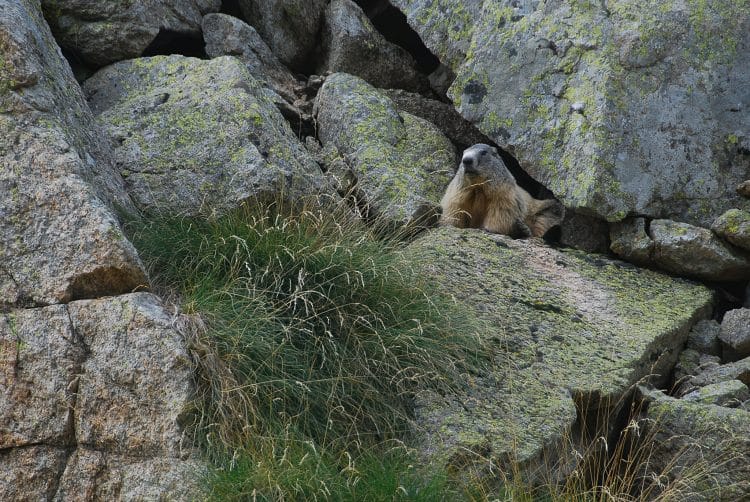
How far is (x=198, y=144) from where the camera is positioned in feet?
25.1

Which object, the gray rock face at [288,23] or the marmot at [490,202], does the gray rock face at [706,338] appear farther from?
the gray rock face at [288,23]

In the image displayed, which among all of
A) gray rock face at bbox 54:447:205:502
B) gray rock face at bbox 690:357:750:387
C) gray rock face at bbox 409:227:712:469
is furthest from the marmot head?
gray rock face at bbox 54:447:205:502

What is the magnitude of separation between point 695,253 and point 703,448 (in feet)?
7.07

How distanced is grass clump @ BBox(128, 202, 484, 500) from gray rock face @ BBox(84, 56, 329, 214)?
1.08 feet

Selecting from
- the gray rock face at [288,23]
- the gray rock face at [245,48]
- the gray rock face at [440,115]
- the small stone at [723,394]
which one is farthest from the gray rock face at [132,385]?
the gray rock face at [288,23]

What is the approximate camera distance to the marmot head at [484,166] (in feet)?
28.6

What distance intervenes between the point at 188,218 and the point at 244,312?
4.16 feet

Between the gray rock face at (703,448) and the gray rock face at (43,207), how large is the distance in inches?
135

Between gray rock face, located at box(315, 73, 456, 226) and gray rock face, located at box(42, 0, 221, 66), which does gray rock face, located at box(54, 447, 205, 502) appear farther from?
gray rock face, located at box(42, 0, 221, 66)

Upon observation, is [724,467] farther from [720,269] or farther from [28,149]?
[28,149]

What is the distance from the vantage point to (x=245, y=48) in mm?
9680

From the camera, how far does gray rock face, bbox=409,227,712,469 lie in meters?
6.01

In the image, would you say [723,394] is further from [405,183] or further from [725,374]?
[405,183]

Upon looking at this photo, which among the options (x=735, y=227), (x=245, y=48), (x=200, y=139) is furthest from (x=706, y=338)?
(x=245, y=48)
